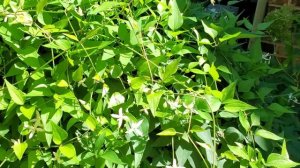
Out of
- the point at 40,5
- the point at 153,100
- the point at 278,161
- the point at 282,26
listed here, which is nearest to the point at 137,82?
the point at 153,100

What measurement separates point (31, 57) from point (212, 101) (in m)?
0.47

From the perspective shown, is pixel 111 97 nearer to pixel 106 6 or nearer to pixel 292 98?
pixel 106 6

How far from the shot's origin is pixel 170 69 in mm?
1217

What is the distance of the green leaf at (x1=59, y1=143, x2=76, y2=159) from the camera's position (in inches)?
45.3

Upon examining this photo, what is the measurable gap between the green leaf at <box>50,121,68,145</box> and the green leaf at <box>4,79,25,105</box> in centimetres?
9

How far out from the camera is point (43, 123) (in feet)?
3.81

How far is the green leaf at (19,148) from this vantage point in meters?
1.13

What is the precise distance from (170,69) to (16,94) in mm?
376

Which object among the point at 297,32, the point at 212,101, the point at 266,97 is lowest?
the point at 297,32

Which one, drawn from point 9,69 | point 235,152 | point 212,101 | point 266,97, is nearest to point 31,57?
point 9,69

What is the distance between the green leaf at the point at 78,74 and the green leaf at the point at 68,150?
16cm

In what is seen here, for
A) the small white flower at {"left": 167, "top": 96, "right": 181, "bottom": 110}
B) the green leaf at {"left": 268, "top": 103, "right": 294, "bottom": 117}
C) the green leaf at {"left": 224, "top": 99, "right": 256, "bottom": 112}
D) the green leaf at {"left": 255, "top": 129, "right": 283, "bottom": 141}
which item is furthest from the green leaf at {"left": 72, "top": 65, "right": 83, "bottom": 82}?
the green leaf at {"left": 268, "top": 103, "right": 294, "bottom": 117}

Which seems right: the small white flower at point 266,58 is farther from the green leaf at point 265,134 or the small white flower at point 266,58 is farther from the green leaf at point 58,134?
the green leaf at point 58,134

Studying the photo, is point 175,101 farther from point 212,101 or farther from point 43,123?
point 43,123
